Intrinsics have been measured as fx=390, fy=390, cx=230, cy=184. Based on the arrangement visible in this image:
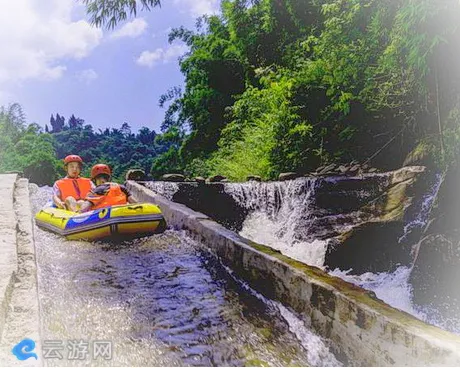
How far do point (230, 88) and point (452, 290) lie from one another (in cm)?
1394

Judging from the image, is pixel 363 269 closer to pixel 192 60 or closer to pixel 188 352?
pixel 188 352

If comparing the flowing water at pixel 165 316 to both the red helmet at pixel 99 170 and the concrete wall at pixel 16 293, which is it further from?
the red helmet at pixel 99 170

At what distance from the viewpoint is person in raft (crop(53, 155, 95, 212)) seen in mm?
5938

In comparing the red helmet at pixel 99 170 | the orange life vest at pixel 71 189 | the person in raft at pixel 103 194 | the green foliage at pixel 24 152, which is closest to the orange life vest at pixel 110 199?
the person in raft at pixel 103 194

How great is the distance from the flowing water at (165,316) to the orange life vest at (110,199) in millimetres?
1360

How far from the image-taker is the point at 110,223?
5016mm

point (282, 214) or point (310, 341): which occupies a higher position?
point (282, 214)

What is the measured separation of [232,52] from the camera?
15531 millimetres

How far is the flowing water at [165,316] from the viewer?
87.6 inches

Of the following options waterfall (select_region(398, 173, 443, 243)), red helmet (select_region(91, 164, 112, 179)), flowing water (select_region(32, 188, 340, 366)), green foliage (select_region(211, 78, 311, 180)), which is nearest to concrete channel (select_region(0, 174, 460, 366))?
flowing water (select_region(32, 188, 340, 366))

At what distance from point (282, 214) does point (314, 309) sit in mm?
4285

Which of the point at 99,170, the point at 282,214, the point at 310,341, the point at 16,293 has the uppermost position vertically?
the point at 99,170

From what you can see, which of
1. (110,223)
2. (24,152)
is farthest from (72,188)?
(24,152)

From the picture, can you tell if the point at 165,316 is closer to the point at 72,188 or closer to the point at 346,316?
the point at 346,316
